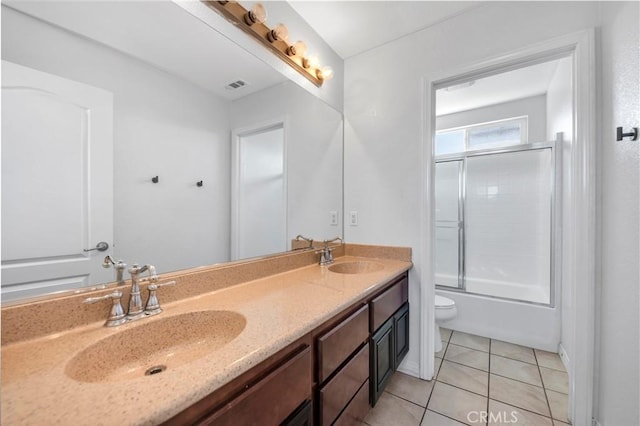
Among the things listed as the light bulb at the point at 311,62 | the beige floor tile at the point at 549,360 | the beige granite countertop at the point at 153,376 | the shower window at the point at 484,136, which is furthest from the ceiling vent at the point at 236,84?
the shower window at the point at 484,136

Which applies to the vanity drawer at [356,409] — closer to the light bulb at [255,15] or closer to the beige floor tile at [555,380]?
the beige floor tile at [555,380]

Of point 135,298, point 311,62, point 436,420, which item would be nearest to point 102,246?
point 135,298

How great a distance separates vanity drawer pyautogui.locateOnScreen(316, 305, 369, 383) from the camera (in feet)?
3.09

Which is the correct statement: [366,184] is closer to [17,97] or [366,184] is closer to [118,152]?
[118,152]

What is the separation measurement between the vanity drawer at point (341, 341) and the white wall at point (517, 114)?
10.5 feet

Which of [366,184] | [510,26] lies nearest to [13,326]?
[366,184]

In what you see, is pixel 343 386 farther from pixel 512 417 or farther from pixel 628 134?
pixel 628 134

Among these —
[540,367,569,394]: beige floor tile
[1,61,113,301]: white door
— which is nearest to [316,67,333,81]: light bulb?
[1,61,113,301]: white door

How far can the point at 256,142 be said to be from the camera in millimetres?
1435

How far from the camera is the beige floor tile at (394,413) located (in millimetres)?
1425

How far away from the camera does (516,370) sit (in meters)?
1.86

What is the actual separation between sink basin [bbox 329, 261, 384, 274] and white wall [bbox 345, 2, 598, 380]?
0.22 metres

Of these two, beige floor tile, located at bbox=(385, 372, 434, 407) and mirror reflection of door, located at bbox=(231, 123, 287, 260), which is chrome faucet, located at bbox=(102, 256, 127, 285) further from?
beige floor tile, located at bbox=(385, 372, 434, 407)

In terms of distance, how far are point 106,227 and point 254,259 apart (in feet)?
2.20
